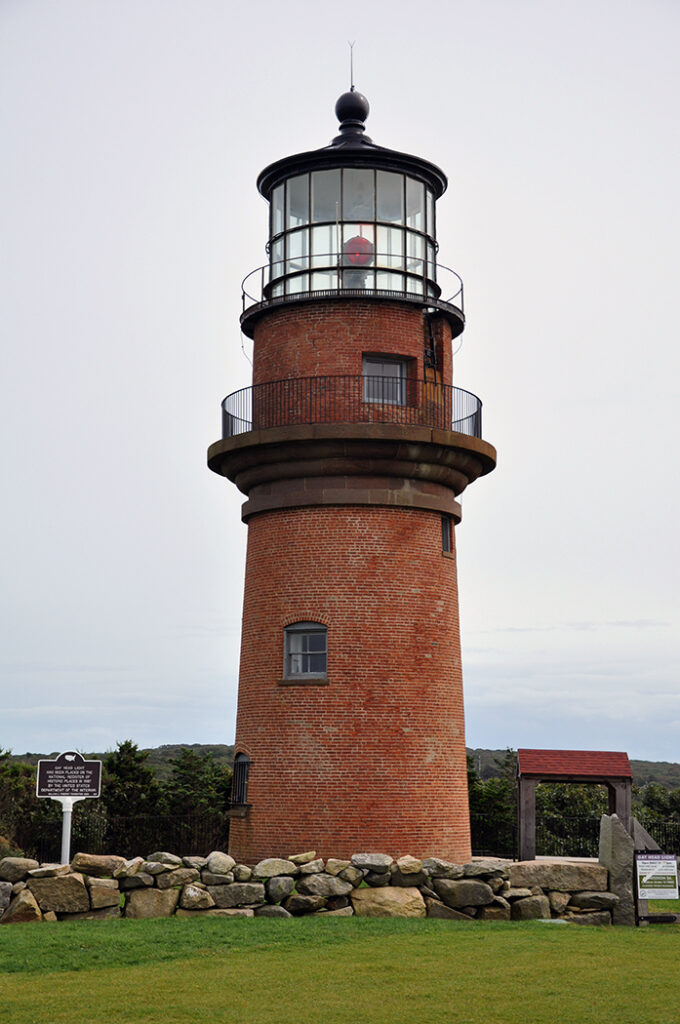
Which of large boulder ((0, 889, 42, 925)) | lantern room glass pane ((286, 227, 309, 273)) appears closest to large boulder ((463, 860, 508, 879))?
large boulder ((0, 889, 42, 925))

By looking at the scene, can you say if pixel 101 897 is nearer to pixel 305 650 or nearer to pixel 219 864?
pixel 219 864

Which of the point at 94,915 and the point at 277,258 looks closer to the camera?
the point at 94,915

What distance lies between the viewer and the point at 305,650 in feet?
72.0

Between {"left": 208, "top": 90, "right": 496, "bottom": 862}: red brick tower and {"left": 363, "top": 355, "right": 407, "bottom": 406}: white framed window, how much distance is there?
1.3 inches

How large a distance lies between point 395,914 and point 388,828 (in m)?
3.34

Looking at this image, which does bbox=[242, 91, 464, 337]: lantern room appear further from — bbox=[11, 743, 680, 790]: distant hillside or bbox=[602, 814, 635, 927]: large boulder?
bbox=[11, 743, 680, 790]: distant hillside

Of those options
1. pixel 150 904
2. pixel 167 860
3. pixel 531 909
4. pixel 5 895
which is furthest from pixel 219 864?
pixel 531 909

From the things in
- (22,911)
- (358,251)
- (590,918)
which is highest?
(358,251)

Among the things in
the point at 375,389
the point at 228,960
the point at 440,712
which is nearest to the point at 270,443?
the point at 375,389

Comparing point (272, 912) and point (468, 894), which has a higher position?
point (468, 894)

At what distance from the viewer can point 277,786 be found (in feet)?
70.2

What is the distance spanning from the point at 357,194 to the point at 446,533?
6.86 m

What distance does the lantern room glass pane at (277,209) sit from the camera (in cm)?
2377

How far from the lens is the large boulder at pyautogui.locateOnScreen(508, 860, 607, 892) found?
18.2 m
